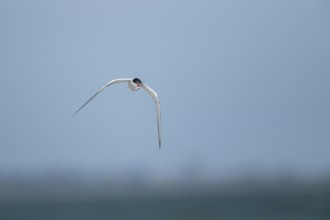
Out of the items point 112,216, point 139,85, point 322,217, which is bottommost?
point 139,85

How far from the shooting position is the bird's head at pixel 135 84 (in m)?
13.8

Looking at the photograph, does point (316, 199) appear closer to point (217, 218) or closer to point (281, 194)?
point (281, 194)

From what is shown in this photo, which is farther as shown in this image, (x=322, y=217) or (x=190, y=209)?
(x=190, y=209)

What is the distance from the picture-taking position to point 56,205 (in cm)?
4169

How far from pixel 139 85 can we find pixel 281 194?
30.3 m

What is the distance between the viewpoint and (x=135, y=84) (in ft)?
45.1

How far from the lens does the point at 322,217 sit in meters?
33.0

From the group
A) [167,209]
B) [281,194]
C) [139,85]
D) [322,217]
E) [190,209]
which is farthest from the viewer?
[281,194]

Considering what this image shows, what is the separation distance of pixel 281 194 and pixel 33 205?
15434 millimetres

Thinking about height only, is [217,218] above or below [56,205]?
below

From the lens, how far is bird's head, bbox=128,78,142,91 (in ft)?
45.1

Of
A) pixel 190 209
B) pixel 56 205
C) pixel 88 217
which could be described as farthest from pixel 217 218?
pixel 56 205

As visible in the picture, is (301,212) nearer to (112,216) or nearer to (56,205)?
(112,216)

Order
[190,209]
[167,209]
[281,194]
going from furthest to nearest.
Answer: [281,194] < [167,209] < [190,209]
